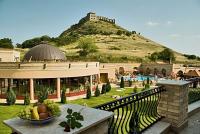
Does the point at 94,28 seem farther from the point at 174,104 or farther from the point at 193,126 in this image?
the point at 174,104

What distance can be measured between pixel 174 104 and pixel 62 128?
454cm

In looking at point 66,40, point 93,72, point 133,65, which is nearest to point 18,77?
point 93,72

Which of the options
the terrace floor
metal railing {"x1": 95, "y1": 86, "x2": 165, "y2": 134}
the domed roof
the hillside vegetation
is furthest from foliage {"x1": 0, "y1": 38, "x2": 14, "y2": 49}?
metal railing {"x1": 95, "y1": 86, "x2": 165, "y2": 134}

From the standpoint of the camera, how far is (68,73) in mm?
34875

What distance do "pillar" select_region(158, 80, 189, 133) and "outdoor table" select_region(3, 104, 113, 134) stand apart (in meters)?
3.48

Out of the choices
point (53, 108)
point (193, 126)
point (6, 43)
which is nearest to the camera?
A: point (53, 108)

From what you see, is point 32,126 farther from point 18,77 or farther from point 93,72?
point 93,72

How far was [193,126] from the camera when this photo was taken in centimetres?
749

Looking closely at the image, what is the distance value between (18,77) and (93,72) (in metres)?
13.3

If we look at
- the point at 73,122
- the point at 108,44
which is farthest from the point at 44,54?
the point at 108,44

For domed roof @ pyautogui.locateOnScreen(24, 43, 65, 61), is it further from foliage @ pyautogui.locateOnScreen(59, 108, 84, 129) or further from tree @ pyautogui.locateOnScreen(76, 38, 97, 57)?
tree @ pyautogui.locateOnScreen(76, 38, 97, 57)

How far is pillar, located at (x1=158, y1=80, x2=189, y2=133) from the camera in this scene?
661 cm

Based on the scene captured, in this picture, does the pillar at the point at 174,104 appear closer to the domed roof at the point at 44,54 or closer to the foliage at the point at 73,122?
the foliage at the point at 73,122

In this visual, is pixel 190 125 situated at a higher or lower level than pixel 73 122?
lower
